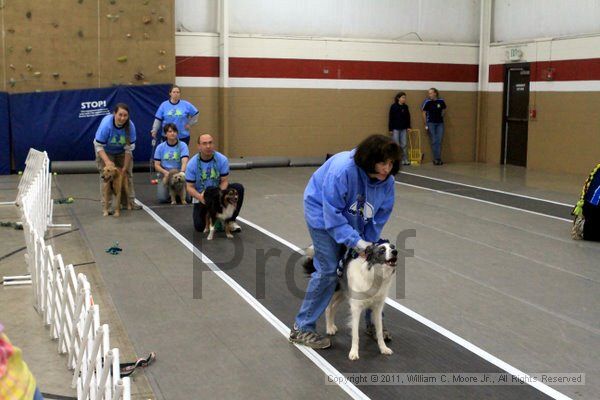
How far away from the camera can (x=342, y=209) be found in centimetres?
524

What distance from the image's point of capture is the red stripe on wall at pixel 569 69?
669 inches

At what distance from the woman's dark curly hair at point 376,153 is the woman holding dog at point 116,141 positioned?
666 cm

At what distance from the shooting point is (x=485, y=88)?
67.7 ft

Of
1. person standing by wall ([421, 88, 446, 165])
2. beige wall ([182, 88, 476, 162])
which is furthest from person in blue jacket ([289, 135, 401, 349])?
person standing by wall ([421, 88, 446, 165])

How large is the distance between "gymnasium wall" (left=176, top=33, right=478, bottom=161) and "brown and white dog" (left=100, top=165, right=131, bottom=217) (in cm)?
733

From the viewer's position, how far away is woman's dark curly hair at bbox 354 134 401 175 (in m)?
5.02

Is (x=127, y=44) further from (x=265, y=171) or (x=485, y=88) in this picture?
(x=485, y=88)

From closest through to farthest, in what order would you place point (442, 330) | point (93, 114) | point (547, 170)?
1. point (442, 330)
2. point (93, 114)
3. point (547, 170)

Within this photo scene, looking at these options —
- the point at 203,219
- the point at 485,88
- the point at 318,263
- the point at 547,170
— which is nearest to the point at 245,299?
the point at 318,263

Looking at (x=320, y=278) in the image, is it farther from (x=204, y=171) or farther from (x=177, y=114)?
(x=177, y=114)

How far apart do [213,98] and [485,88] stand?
757 centimetres

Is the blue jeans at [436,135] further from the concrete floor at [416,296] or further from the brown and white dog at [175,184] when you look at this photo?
the brown and white dog at [175,184]

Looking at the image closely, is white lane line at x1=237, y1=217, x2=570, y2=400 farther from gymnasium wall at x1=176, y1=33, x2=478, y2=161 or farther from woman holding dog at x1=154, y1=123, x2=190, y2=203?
gymnasium wall at x1=176, y1=33, x2=478, y2=161

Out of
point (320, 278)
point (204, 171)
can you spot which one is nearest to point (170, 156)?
point (204, 171)
